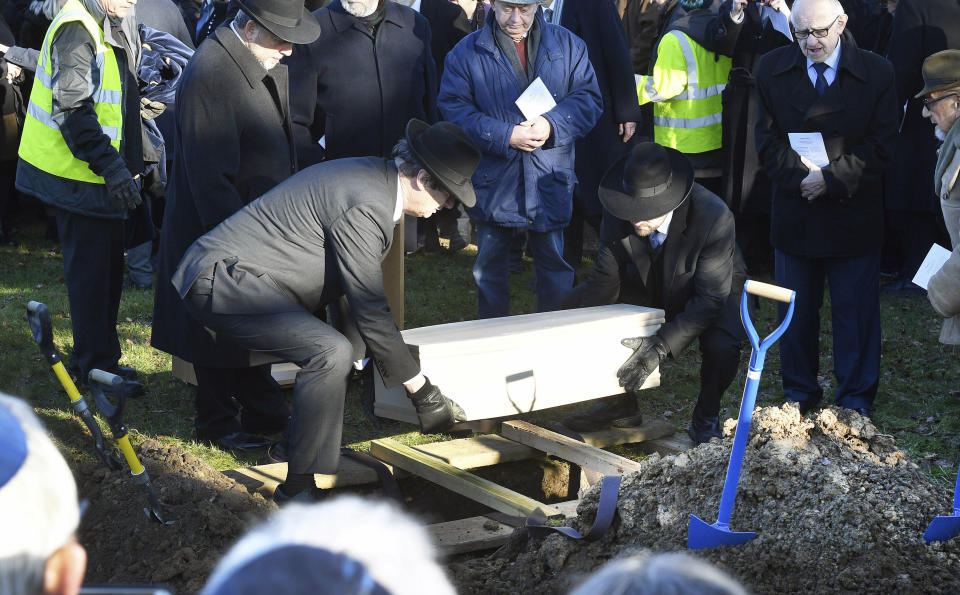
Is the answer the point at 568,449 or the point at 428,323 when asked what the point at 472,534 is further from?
the point at 428,323

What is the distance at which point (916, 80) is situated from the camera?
23.2 ft

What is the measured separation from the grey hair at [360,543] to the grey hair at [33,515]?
265mm

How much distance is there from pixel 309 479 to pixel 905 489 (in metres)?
2.20

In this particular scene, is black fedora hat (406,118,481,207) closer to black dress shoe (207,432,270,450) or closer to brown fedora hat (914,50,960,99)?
black dress shoe (207,432,270,450)

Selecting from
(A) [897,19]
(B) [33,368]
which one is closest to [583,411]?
(B) [33,368]

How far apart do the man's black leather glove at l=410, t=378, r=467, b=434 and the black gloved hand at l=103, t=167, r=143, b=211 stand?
79.2 inches

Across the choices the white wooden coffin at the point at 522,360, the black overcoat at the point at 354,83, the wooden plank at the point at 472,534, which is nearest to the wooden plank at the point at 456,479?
the wooden plank at the point at 472,534

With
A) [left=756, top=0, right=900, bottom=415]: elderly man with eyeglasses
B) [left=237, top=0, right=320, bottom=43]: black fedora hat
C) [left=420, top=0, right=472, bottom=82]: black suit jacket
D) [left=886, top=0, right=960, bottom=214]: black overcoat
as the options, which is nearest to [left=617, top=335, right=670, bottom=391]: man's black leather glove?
[left=756, top=0, right=900, bottom=415]: elderly man with eyeglasses

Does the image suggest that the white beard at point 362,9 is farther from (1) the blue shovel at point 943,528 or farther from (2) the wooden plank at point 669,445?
(1) the blue shovel at point 943,528

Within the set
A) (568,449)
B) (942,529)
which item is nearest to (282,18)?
(568,449)

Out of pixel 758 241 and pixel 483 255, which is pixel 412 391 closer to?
pixel 483 255

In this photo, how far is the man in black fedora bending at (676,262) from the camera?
474 cm

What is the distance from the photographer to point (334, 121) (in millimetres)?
6055

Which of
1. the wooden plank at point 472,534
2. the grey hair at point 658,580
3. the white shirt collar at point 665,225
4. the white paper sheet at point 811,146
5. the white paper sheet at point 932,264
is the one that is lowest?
the wooden plank at point 472,534
